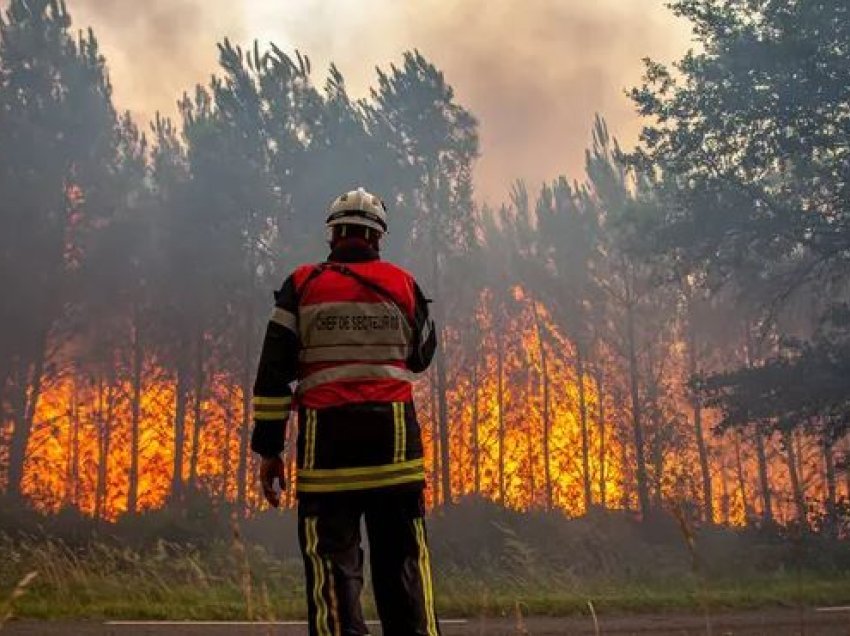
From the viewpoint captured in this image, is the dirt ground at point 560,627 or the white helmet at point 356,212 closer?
the white helmet at point 356,212

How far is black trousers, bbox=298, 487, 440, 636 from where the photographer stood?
2.98 meters

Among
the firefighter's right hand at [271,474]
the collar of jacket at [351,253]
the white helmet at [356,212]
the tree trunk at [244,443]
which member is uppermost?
the tree trunk at [244,443]

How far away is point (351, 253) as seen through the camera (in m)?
3.40

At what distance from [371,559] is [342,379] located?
74cm

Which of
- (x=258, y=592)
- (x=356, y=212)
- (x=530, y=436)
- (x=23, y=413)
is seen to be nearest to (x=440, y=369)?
(x=530, y=436)

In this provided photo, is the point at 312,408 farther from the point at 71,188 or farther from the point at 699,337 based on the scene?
the point at 699,337

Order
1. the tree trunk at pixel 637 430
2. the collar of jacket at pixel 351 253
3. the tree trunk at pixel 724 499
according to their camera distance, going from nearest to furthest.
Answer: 1. the collar of jacket at pixel 351 253
2. the tree trunk at pixel 637 430
3. the tree trunk at pixel 724 499

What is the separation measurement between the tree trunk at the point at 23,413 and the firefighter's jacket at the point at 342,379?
1986 cm

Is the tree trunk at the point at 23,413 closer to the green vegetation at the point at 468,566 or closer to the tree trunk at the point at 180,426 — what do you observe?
the tree trunk at the point at 180,426

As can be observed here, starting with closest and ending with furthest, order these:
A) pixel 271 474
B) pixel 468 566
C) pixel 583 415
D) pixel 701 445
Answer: pixel 271 474, pixel 468 566, pixel 701 445, pixel 583 415

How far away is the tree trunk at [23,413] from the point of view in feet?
66.8

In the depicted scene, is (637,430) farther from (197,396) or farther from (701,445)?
(197,396)

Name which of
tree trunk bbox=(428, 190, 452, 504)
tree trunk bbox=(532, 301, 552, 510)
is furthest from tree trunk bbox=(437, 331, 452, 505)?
tree trunk bbox=(532, 301, 552, 510)

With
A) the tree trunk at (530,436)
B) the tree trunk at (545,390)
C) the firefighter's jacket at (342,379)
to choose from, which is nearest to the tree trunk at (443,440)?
the tree trunk at (545,390)
